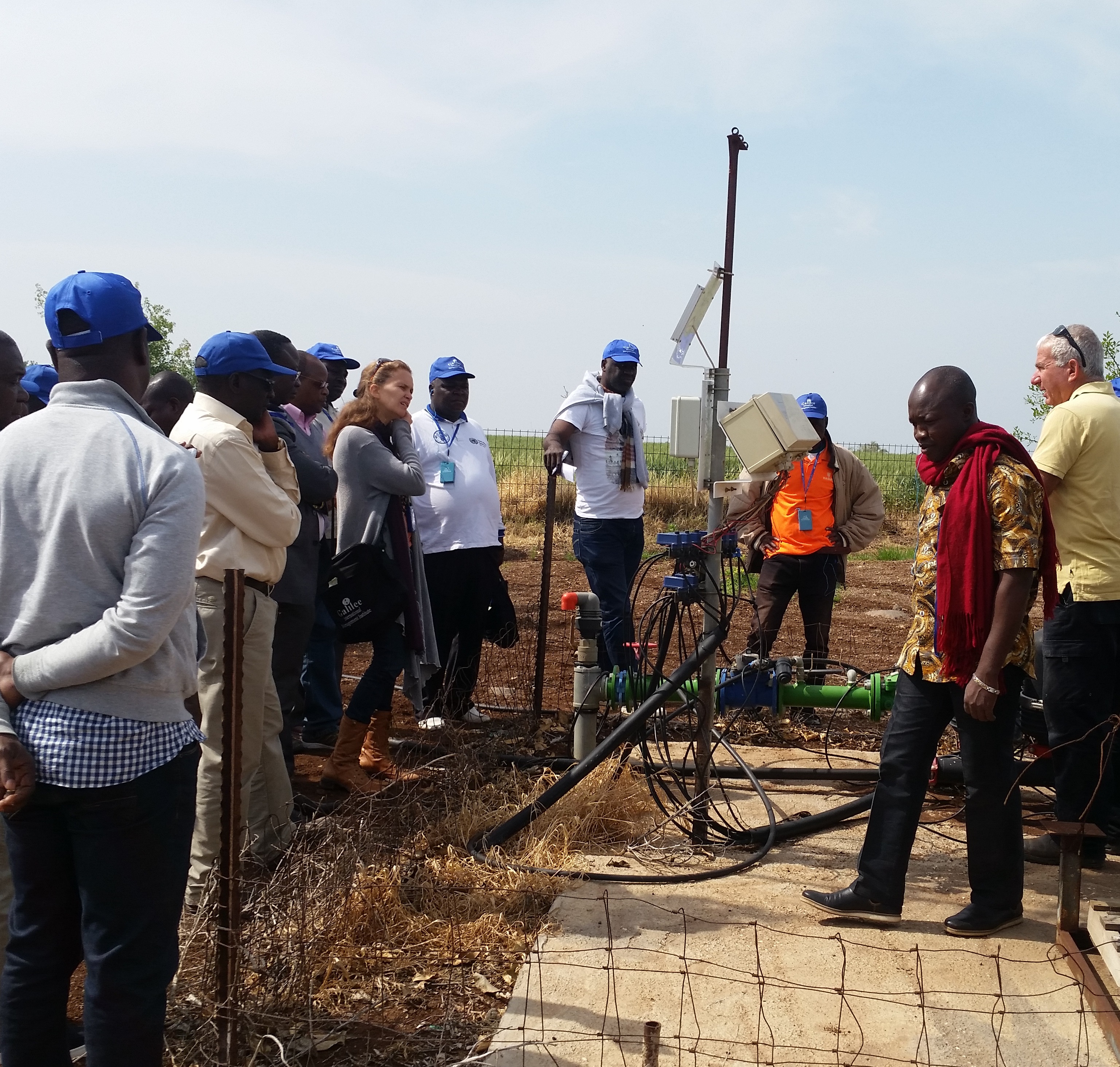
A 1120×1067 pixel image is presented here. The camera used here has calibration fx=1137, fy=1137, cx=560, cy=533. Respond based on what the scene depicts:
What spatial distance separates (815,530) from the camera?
687 centimetres

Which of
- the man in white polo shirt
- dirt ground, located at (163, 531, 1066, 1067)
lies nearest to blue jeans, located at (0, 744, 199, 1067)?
dirt ground, located at (163, 531, 1066, 1067)

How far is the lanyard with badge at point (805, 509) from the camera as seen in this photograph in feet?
22.4

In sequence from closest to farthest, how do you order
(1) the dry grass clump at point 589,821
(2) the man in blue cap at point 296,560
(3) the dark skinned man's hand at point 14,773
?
(3) the dark skinned man's hand at point 14,773, (1) the dry grass clump at point 589,821, (2) the man in blue cap at point 296,560

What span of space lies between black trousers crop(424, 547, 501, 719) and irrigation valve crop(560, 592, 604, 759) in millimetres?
997

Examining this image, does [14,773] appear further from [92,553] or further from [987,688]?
[987,688]

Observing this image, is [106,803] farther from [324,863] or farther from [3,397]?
[3,397]

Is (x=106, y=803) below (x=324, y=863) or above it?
above

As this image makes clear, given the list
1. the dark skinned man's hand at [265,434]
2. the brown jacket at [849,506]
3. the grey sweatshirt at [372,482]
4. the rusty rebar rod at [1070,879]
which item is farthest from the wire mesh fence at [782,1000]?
the brown jacket at [849,506]

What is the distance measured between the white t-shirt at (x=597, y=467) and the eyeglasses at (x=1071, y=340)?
2.73 meters

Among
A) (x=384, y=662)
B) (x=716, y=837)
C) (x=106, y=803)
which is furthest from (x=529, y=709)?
(x=106, y=803)

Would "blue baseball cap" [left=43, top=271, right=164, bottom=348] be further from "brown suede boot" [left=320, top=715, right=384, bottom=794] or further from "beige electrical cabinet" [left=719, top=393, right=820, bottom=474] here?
"brown suede boot" [left=320, top=715, right=384, bottom=794]

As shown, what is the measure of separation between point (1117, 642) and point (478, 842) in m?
2.69

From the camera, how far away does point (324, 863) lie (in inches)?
147

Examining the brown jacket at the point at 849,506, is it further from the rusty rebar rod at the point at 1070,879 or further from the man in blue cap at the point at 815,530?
the rusty rebar rod at the point at 1070,879
